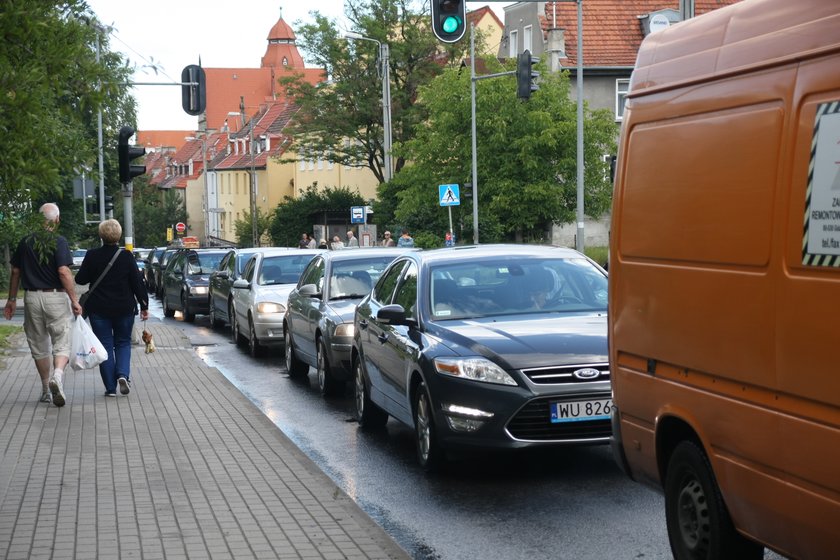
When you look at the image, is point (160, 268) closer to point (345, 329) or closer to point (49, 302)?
point (345, 329)

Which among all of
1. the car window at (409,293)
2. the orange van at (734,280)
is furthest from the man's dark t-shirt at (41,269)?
the orange van at (734,280)

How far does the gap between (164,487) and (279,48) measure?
166226mm

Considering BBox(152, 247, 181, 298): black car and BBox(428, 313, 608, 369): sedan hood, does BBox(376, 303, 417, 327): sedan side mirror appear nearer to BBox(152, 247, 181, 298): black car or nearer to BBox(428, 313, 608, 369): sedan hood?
BBox(428, 313, 608, 369): sedan hood

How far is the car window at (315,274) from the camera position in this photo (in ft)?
53.2

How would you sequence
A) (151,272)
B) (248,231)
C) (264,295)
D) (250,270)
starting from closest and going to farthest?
(264,295)
(250,270)
(151,272)
(248,231)

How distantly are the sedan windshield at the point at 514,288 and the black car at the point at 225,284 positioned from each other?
13.6 m

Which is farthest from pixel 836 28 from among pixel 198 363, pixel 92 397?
pixel 198 363

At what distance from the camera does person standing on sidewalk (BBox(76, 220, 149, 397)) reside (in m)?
13.7

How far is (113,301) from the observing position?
13.7 m

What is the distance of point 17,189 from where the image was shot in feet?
20.4

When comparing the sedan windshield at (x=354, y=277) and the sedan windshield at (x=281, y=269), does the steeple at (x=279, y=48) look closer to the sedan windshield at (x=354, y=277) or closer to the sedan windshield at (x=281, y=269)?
the sedan windshield at (x=281, y=269)

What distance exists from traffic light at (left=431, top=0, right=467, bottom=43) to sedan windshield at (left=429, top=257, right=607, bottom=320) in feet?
25.8

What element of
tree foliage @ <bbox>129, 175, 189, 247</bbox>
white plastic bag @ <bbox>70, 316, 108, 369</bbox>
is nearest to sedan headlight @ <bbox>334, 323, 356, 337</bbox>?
white plastic bag @ <bbox>70, 316, 108, 369</bbox>

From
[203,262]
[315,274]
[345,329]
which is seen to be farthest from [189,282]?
[345,329]
